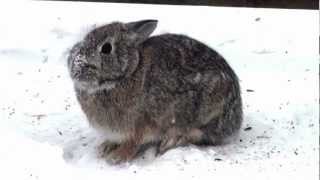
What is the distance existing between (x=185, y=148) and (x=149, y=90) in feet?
1.12

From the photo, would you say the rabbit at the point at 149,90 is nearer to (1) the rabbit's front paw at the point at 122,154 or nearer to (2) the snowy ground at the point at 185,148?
(1) the rabbit's front paw at the point at 122,154

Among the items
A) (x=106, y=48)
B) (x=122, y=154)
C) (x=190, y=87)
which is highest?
(x=106, y=48)

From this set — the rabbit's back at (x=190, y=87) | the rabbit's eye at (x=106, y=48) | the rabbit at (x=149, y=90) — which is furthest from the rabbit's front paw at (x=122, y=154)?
the rabbit's eye at (x=106, y=48)

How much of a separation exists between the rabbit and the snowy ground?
0.10 m

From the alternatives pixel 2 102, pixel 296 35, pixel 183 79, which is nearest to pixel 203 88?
pixel 183 79

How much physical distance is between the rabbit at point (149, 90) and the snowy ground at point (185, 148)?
0.33 feet

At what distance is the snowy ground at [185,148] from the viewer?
384cm

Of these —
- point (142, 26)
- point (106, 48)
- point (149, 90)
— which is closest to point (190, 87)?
point (149, 90)

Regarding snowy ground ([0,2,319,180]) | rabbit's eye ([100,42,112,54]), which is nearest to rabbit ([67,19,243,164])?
rabbit's eye ([100,42,112,54])

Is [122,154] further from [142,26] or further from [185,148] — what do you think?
[142,26]

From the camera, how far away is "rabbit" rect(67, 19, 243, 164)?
3.80 metres

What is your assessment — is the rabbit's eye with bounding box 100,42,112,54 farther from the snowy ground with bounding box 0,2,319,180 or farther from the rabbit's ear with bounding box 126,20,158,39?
the snowy ground with bounding box 0,2,319,180

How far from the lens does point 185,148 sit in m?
4.04

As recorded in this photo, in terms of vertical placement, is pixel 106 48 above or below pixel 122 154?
above
